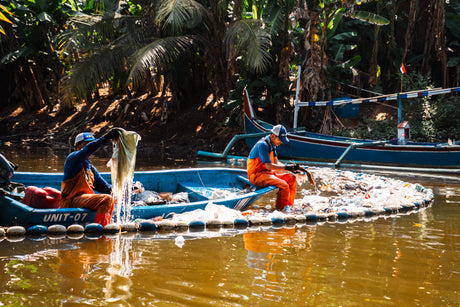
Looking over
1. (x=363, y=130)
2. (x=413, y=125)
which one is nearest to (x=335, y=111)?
(x=363, y=130)

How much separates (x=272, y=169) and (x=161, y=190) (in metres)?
1.94

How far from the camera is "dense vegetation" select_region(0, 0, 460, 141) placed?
16625 mm

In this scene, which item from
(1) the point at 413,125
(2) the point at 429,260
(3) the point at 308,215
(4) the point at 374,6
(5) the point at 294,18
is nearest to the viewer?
(2) the point at 429,260

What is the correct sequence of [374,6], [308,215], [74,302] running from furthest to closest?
[374,6] → [308,215] → [74,302]

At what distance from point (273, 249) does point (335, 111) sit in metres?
13.9

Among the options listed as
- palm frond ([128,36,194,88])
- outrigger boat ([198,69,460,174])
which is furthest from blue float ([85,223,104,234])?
palm frond ([128,36,194,88])

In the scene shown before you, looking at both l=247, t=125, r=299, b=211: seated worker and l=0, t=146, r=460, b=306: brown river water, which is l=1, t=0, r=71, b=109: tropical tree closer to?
l=247, t=125, r=299, b=211: seated worker

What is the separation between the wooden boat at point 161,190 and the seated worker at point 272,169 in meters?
0.20

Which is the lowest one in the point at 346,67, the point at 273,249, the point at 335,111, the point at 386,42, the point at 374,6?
the point at 273,249

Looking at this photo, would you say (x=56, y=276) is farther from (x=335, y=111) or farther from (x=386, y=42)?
(x=386, y=42)

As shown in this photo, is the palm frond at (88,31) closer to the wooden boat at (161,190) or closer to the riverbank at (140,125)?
the riverbank at (140,125)

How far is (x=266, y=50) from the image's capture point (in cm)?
1795

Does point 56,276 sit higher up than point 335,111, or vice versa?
point 335,111

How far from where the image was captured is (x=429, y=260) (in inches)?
208
